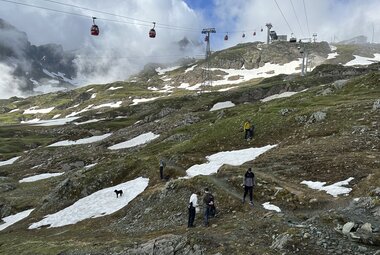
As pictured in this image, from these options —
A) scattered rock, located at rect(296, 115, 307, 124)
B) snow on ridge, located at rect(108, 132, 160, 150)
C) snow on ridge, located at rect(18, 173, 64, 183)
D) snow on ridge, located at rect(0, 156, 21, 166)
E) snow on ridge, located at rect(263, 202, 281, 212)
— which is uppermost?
scattered rock, located at rect(296, 115, 307, 124)

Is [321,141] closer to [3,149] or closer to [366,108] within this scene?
[366,108]

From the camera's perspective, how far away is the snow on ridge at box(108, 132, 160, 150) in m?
98.6

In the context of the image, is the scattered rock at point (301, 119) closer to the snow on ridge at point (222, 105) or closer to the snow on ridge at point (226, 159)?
the snow on ridge at point (226, 159)

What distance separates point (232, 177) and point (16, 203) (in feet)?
141

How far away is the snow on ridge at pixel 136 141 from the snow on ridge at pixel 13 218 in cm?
3975

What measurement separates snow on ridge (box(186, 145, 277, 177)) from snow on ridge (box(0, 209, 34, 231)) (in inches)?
1047

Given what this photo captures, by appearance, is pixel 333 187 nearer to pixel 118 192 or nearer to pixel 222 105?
pixel 118 192

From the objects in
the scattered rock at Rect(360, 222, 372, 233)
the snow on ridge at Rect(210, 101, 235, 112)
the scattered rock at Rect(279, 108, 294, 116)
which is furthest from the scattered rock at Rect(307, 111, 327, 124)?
→ the snow on ridge at Rect(210, 101, 235, 112)

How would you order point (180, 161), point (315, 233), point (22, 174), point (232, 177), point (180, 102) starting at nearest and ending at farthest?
1. point (315, 233)
2. point (232, 177)
3. point (180, 161)
4. point (22, 174)
5. point (180, 102)

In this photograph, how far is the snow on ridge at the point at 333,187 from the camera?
32.1 meters

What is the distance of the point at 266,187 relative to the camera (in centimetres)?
3522

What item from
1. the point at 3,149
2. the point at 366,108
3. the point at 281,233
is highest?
the point at 366,108

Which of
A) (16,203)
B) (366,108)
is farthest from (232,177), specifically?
(16,203)

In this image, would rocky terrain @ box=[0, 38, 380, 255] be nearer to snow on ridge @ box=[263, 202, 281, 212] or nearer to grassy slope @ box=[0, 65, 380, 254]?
grassy slope @ box=[0, 65, 380, 254]
